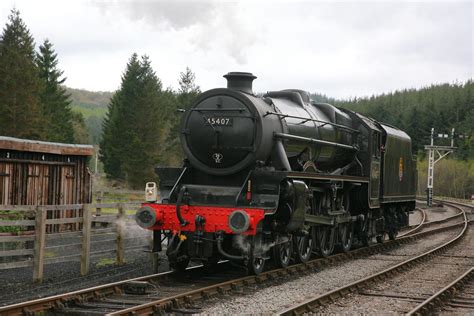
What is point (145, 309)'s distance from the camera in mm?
7500

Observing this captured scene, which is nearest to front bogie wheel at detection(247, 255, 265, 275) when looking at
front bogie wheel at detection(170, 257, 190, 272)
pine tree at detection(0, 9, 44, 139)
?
front bogie wheel at detection(170, 257, 190, 272)

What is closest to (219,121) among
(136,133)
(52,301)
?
(52,301)

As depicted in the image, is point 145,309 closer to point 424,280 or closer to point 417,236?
point 424,280

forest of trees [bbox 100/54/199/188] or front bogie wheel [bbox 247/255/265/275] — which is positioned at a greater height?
forest of trees [bbox 100/54/199/188]

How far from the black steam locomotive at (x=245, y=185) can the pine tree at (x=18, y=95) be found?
2529 cm

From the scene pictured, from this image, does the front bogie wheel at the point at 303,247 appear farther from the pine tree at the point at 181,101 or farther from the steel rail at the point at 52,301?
the pine tree at the point at 181,101

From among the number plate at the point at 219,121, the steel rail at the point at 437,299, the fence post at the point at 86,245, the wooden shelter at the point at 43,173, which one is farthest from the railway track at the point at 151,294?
the wooden shelter at the point at 43,173

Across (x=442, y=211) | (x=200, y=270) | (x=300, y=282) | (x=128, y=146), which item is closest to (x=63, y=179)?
(x=200, y=270)

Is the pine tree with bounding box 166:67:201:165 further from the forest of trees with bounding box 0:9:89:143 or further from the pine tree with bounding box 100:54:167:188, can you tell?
the forest of trees with bounding box 0:9:89:143

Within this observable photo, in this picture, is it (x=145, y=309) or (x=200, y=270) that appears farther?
(x=200, y=270)

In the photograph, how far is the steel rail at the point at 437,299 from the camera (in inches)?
317

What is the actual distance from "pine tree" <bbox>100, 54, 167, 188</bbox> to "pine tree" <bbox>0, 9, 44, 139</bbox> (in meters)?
12.3

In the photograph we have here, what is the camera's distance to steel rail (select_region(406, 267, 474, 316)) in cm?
806

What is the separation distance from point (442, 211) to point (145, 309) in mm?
33731
